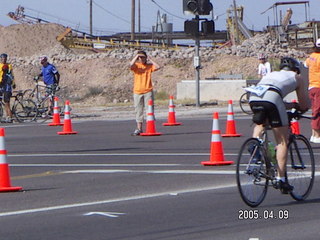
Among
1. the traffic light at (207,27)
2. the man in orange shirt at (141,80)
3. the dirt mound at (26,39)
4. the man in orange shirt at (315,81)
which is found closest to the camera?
the man in orange shirt at (315,81)

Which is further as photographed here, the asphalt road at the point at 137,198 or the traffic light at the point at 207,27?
the traffic light at the point at 207,27

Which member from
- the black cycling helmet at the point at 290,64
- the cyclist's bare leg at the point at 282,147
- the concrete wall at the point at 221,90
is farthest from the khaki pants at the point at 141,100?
the concrete wall at the point at 221,90

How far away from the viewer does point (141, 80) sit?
68.6 ft

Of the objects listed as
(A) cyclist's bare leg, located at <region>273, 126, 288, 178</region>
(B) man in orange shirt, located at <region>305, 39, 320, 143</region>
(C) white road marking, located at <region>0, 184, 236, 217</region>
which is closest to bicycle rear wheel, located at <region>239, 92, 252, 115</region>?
(B) man in orange shirt, located at <region>305, 39, 320, 143</region>

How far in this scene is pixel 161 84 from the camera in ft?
199

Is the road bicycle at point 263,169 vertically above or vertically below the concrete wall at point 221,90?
below

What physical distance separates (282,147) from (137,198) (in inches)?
80.8

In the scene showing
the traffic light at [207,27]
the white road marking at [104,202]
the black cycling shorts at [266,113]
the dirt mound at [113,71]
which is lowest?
the white road marking at [104,202]

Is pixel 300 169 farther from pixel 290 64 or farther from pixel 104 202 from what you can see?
pixel 104 202

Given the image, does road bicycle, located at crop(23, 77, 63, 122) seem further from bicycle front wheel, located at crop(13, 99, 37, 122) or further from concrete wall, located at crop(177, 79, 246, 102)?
concrete wall, located at crop(177, 79, 246, 102)

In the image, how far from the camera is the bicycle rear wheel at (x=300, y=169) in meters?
10.6

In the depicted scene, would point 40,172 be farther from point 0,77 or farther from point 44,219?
point 0,77

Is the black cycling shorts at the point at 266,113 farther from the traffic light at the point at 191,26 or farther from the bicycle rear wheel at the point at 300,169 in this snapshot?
the traffic light at the point at 191,26

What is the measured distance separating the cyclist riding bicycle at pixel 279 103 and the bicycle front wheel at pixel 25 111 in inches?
697
